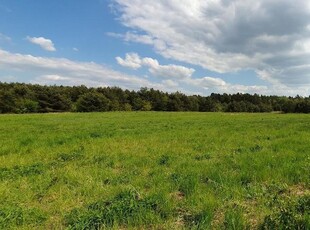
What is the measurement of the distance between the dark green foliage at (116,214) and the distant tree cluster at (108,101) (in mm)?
78809

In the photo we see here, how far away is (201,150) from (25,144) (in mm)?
8693

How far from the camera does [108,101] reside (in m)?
87.7

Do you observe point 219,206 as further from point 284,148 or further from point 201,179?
point 284,148

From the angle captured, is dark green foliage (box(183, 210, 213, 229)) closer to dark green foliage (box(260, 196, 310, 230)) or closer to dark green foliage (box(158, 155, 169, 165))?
dark green foliage (box(260, 196, 310, 230))

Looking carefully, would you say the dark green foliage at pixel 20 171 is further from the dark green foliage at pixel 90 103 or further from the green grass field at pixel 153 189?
the dark green foliage at pixel 90 103

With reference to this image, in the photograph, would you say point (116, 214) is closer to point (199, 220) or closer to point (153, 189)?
point (199, 220)

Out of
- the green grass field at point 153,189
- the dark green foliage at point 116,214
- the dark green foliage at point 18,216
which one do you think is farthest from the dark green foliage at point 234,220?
the dark green foliage at point 18,216

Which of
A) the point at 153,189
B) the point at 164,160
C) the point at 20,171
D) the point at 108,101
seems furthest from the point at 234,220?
the point at 108,101

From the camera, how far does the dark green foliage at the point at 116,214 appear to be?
510cm

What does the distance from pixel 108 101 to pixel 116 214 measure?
8359cm

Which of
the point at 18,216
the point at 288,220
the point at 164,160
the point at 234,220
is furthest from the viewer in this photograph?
the point at 164,160

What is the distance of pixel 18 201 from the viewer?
21.0 ft

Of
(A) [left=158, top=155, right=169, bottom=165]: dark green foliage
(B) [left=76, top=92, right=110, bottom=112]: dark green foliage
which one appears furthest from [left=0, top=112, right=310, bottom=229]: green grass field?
(B) [left=76, top=92, right=110, bottom=112]: dark green foliage

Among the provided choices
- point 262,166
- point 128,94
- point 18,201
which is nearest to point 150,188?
point 18,201
